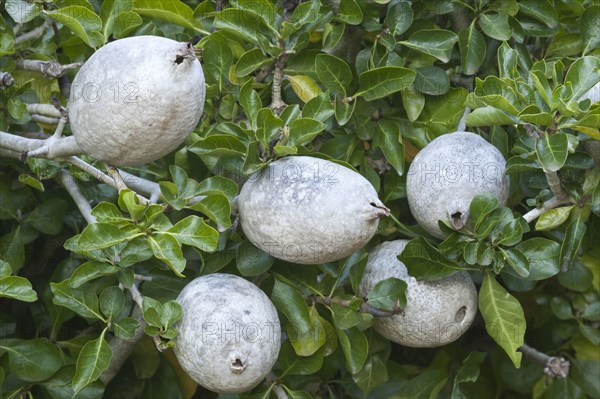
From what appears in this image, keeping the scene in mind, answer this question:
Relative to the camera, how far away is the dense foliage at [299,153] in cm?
109

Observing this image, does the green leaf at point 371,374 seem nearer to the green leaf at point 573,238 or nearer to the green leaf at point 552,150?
the green leaf at point 573,238

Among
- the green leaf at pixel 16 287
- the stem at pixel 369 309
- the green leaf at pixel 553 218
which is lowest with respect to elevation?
A: the stem at pixel 369 309

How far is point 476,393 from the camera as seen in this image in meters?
1.68

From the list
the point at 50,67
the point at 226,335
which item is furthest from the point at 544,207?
the point at 50,67

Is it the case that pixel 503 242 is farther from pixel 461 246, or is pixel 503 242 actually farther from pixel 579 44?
pixel 579 44

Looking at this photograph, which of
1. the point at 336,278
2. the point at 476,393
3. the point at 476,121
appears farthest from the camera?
the point at 476,393

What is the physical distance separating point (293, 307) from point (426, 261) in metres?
0.19

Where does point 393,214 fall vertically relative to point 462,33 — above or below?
below

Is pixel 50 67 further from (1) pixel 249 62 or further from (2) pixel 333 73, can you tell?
(2) pixel 333 73

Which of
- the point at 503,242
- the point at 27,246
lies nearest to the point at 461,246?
the point at 503,242

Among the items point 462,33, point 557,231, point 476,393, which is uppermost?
point 462,33

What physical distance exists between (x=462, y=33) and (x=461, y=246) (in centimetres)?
35

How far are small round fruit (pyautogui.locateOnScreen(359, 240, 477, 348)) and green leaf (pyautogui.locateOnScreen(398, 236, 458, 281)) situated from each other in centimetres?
3

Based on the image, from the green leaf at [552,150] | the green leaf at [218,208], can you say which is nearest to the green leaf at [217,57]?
the green leaf at [218,208]
